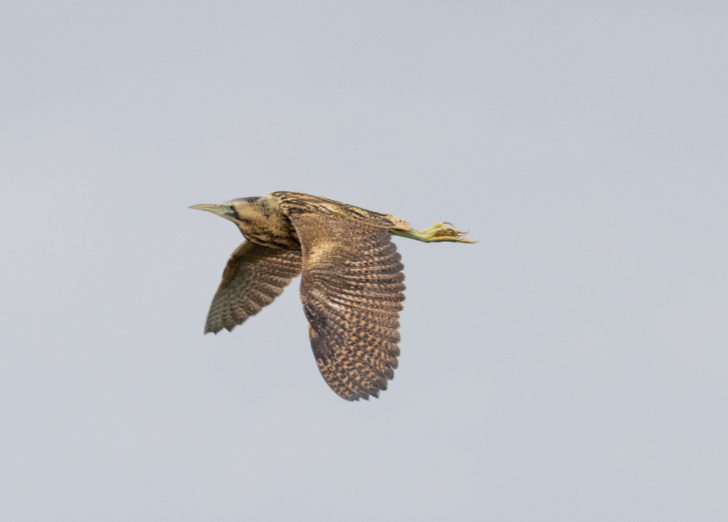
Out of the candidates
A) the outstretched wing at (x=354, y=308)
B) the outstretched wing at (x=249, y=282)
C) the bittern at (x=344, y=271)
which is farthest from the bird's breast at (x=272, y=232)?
the outstretched wing at (x=354, y=308)

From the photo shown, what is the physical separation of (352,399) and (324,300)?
51.7 inches

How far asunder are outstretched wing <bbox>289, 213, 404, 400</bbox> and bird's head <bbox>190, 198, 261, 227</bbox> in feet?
6.70

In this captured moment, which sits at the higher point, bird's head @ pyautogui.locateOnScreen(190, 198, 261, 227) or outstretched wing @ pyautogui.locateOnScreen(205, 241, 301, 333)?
bird's head @ pyautogui.locateOnScreen(190, 198, 261, 227)

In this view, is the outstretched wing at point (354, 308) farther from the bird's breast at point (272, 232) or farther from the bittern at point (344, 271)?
the bird's breast at point (272, 232)

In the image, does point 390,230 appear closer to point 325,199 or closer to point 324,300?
point 325,199

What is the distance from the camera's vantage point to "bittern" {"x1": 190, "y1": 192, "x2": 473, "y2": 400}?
18.0 meters

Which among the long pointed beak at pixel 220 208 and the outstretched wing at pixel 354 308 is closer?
the outstretched wing at pixel 354 308

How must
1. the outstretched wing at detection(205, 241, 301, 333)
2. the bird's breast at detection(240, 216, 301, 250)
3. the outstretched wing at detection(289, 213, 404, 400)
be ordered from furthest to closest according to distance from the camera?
1. the outstretched wing at detection(205, 241, 301, 333)
2. the bird's breast at detection(240, 216, 301, 250)
3. the outstretched wing at detection(289, 213, 404, 400)

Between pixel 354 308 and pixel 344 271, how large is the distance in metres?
0.52

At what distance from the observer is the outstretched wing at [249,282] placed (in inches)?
899

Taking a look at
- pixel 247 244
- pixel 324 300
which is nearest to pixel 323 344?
pixel 324 300

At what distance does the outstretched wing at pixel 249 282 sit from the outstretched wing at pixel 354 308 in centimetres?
389

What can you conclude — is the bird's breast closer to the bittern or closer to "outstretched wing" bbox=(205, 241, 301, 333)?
the bittern

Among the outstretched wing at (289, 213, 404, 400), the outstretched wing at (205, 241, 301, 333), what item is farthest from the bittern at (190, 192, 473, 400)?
the outstretched wing at (205, 241, 301, 333)
